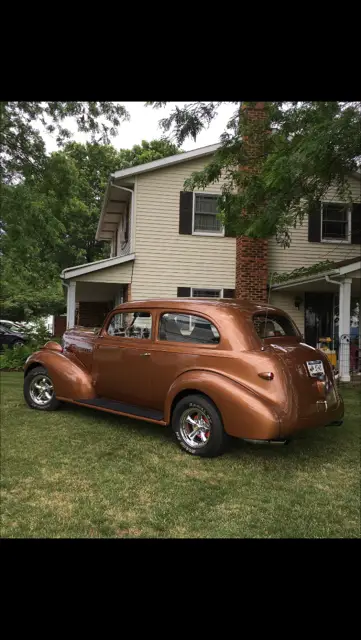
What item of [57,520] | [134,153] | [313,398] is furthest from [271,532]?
[134,153]

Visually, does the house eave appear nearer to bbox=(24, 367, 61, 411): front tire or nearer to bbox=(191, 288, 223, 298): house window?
bbox=(191, 288, 223, 298): house window

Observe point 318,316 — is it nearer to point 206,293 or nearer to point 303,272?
point 303,272

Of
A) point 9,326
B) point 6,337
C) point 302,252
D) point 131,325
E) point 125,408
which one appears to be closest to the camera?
point 125,408

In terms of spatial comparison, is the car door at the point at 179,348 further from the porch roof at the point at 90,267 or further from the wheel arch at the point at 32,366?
the porch roof at the point at 90,267

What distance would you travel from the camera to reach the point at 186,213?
41.0 feet

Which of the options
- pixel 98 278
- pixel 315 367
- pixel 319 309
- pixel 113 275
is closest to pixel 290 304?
pixel 319 309

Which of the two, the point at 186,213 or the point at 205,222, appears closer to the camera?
the point at 186,213

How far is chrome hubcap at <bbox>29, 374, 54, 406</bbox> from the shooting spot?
6.76 m

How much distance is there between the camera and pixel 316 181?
537 centimetres

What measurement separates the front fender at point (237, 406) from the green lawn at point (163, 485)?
43cm

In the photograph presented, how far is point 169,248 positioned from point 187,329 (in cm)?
746

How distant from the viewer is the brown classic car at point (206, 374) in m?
4.43

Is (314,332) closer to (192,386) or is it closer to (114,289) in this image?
(114,289)

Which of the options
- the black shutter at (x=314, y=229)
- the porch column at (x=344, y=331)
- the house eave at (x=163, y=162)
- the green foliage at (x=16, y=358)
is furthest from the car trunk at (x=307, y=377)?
the green foliage at (x=16, y=358)
